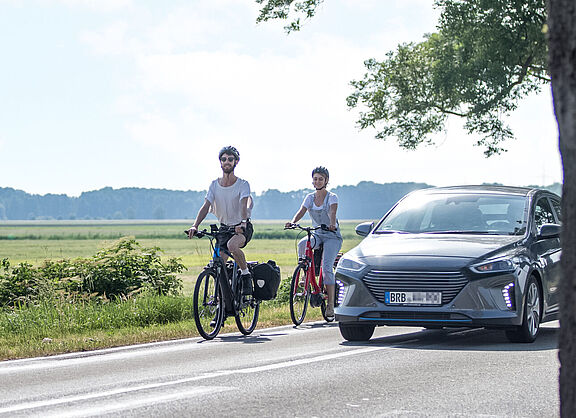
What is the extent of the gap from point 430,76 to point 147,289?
16.4 m

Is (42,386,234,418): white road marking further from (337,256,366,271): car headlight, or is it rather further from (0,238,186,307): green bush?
(0,238,186,307): green bush

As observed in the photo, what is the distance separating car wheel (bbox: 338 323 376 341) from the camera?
417 inches

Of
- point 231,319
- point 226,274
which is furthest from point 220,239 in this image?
point 231,319

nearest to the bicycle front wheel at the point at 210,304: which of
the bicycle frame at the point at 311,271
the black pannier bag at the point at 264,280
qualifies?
the black pannier bag at the point at 264,280

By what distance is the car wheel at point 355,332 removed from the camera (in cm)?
1059

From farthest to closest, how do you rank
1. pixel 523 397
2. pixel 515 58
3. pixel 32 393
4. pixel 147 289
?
pixel 515 58 → pixel 147 289 → pixel 32 393 → pixel 523 397

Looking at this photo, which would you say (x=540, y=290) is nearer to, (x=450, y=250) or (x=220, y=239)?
(x=450, y=250)

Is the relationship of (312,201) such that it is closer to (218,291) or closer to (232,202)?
(232,202)

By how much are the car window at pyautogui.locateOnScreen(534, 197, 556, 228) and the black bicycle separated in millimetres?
3732

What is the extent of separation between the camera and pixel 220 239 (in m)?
11.5

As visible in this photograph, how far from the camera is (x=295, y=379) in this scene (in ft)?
24.9

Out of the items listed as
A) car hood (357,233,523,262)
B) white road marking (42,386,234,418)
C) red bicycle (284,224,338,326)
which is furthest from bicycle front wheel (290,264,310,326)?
white road marking (42,386,234,418)

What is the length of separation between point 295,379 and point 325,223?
585cm

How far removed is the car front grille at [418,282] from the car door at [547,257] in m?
1.40
